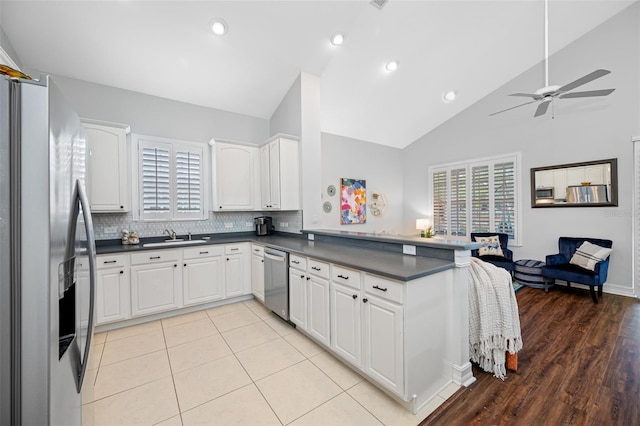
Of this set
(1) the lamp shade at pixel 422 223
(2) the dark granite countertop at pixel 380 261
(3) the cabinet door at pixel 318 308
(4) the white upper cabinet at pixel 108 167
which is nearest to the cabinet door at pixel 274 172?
(2) the dark granite countertop at pixel 380 261

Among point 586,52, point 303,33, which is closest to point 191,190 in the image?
point 303,33

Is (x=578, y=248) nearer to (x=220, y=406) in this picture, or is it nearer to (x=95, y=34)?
(x=220, y=406)

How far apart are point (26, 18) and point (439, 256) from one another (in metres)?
4.59

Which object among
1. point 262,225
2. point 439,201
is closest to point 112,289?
point 262,225

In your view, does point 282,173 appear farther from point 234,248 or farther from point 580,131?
point 580,131

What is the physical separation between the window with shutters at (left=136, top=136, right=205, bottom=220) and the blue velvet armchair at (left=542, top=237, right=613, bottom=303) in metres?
5.62

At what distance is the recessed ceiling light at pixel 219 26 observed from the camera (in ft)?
10.1

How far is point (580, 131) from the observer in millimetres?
4383

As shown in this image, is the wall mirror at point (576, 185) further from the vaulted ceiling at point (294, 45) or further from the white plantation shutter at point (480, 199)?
the vaulted ceiling at point (294, 45)

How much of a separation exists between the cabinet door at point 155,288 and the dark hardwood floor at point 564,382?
302 cm

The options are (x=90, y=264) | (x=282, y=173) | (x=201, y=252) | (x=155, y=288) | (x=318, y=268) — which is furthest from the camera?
(x=282, y=173)

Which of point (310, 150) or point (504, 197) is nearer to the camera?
point (310, 150)

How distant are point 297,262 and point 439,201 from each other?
4944mm

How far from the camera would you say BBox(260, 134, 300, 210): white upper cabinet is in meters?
3.91
